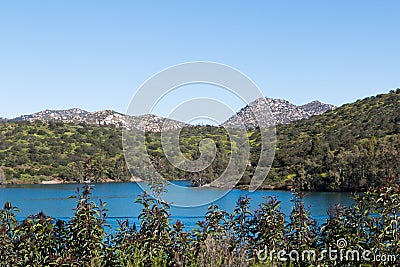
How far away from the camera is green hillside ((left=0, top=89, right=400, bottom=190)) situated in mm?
66938

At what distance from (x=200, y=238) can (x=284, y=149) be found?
83.8 meters

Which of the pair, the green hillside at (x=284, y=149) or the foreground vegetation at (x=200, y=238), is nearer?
the foreground vegetation at (x=200, y=238)

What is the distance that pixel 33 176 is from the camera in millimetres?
102750

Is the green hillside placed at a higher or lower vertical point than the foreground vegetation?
higher

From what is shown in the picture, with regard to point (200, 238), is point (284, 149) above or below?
above

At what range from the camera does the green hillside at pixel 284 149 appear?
220ft

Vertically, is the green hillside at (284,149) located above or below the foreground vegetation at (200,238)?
above

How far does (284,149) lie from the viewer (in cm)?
9069

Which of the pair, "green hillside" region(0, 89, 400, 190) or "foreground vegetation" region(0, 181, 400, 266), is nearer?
"foreground vegetation" region(0, 181, 400, 266)

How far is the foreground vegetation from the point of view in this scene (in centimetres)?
748

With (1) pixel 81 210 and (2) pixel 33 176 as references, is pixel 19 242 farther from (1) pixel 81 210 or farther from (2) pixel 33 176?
(2) pixel 33 176

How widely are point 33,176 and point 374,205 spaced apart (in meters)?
101

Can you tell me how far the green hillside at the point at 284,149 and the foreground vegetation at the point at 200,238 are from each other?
3583 centimetres

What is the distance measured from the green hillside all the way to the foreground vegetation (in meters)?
35.8
